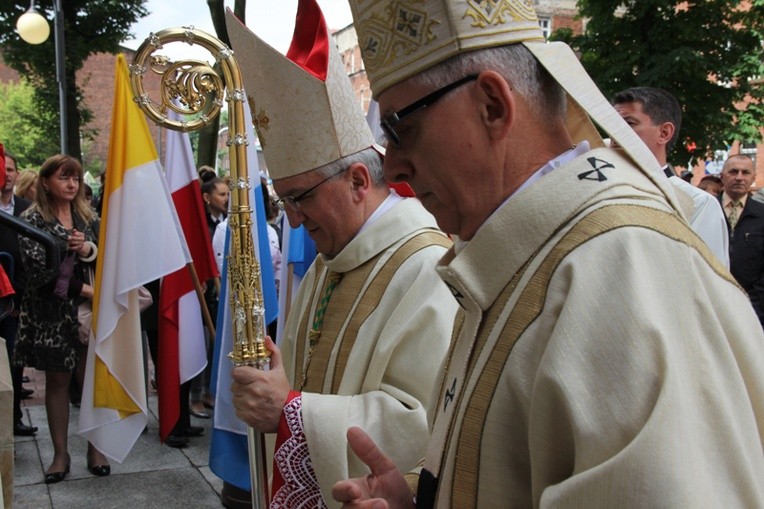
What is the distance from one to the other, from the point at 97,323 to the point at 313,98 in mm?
2934

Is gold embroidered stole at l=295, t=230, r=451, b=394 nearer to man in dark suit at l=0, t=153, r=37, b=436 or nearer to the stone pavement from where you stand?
the stone pavement

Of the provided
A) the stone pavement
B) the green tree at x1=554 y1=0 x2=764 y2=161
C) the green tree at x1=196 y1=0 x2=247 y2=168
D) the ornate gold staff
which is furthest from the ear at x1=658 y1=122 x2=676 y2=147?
the green tree at x1=554 y1=0 x2=764 y2=161

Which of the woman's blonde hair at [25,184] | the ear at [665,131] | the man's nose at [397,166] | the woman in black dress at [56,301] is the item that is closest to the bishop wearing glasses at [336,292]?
the man's nose at [397,166]

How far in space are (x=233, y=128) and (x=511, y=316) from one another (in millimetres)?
1405

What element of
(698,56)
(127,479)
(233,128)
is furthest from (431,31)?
(698,56)

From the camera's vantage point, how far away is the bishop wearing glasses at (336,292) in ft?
7.36

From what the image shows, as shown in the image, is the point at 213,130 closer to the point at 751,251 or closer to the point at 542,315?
the point at 751,251

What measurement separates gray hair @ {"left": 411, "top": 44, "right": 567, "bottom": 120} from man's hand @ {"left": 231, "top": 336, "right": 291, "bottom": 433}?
1133 millimetres

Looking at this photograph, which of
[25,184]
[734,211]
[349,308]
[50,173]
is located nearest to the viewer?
[349,308]

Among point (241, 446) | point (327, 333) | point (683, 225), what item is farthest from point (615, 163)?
point (241, 446)

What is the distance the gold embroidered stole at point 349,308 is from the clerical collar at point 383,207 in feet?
0.40

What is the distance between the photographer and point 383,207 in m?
2.71

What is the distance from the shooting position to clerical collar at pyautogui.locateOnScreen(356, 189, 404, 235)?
105 inches

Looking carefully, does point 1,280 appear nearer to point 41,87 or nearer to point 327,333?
point 327,333
